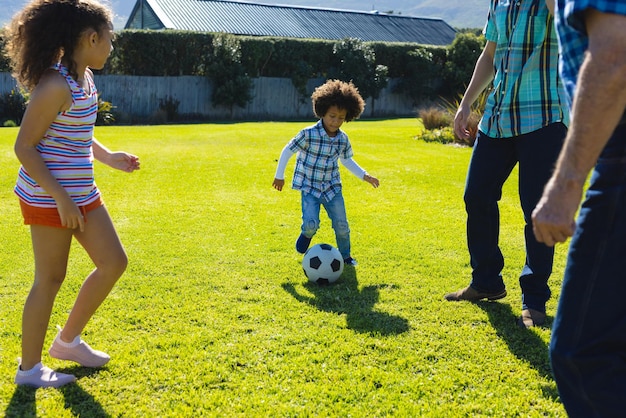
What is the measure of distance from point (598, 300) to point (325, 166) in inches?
147

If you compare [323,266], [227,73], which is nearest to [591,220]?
[323,266]

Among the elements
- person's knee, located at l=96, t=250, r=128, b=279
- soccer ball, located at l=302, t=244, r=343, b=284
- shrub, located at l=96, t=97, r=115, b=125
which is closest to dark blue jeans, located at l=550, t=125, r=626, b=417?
person's knee, located at l=96, t=250, r=128, b=279

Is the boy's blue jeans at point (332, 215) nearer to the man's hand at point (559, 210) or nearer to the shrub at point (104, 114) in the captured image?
the man's hand at point (559, 210)

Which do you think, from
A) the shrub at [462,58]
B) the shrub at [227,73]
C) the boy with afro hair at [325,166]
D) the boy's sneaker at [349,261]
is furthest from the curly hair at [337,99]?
the shrub at [462,58]

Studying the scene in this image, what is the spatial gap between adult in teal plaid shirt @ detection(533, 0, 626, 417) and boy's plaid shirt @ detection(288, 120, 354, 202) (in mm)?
3613

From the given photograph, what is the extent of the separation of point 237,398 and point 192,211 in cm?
468

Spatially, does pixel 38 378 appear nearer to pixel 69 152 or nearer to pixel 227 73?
pixel 69 152

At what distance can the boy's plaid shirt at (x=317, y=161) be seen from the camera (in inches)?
219

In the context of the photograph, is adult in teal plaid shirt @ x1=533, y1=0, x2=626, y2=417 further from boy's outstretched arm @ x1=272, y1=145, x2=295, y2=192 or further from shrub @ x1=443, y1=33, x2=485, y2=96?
shrub @ x1=443, y1=33, x2=485, y2=96

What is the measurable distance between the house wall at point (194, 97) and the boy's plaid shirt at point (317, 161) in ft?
64.2

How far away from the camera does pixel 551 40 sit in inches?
155

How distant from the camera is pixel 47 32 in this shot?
9.85 ft

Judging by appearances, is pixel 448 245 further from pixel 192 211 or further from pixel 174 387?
pixel 174 387

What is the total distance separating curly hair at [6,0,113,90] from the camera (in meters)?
3.00
